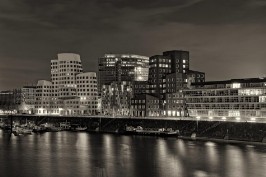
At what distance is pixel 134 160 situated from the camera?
96.9 meters

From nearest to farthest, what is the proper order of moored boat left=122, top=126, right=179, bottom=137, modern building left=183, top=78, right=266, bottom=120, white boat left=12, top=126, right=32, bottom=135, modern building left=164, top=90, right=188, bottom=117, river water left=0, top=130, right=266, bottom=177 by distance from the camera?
river water left=0, top=130, right=266, bottom=177, modern building left=183, top=78, right=266, bottom=120, moored boat left=122, top=126, right=179, bottom=137, white boat left=12, top=126, right=32, bottom=135, modern building left=164, top=90, right=188, bottom=117

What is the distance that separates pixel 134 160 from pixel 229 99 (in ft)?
217

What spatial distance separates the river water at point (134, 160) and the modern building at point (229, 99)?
2767 cm

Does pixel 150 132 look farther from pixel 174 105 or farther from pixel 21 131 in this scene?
pixel 21 131

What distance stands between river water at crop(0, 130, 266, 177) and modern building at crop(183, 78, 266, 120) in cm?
2767

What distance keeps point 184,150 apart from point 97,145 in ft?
97.8

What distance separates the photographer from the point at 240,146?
380 ft

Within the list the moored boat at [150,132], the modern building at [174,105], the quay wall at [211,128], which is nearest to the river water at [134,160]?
the quay wall at [211,128]

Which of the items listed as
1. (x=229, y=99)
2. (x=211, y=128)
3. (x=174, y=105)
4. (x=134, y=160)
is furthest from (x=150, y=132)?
(x=134, y=160)

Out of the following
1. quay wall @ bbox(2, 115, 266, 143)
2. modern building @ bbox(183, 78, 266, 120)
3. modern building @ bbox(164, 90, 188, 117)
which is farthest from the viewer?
modern building @ bbox(164, 90, 188, 117)

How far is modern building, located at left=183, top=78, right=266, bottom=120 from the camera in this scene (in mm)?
142250

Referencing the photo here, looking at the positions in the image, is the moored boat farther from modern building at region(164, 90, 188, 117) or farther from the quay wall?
modern building at region(164, 90, 188, 117)

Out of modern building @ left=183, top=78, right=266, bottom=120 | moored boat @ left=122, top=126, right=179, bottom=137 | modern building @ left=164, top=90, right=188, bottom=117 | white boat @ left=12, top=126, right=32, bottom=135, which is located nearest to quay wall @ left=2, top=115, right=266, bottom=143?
moored boat @ left=122, top=126, right=179, bottom=137

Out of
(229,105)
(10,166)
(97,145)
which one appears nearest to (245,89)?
(229,105)
